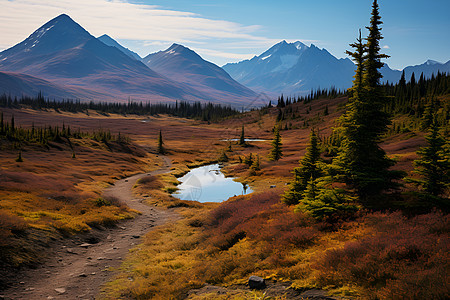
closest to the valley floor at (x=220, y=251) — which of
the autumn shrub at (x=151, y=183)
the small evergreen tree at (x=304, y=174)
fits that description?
the small evergreen tree at (x=304, y=174)

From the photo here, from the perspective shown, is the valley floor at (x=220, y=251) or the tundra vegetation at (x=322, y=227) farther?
the tundra vegetation at (x=322, y=227)

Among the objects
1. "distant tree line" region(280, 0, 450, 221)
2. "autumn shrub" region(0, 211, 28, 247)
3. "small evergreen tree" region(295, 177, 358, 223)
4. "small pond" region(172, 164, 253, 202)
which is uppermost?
"distant tree line" region(280, 0, 450, 221)

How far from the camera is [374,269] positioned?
923 centimetres

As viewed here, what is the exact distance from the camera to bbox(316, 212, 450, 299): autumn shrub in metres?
7.76

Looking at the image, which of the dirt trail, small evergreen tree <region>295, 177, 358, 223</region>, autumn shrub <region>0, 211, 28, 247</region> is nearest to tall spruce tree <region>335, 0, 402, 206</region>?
small evergreen tree <region>295, 177, 358, 223</region>

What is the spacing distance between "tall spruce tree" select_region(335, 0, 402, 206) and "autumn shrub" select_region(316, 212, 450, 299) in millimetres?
4748

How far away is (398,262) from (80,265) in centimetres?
1666

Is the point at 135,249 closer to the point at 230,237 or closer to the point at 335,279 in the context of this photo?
the point at 230,237

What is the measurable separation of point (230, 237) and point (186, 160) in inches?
2754

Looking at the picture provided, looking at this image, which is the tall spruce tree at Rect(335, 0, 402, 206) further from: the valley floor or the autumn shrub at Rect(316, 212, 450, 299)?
the autumn shrub at Rect(316, 212, 450, 299)

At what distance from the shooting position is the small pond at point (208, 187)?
4864 centimetres

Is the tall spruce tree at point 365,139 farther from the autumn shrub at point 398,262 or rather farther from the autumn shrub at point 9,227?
the autumn shrub at point 9,227

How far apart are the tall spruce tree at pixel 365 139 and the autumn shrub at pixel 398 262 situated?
4.75m

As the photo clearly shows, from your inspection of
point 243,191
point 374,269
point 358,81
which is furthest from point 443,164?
point 243,191
